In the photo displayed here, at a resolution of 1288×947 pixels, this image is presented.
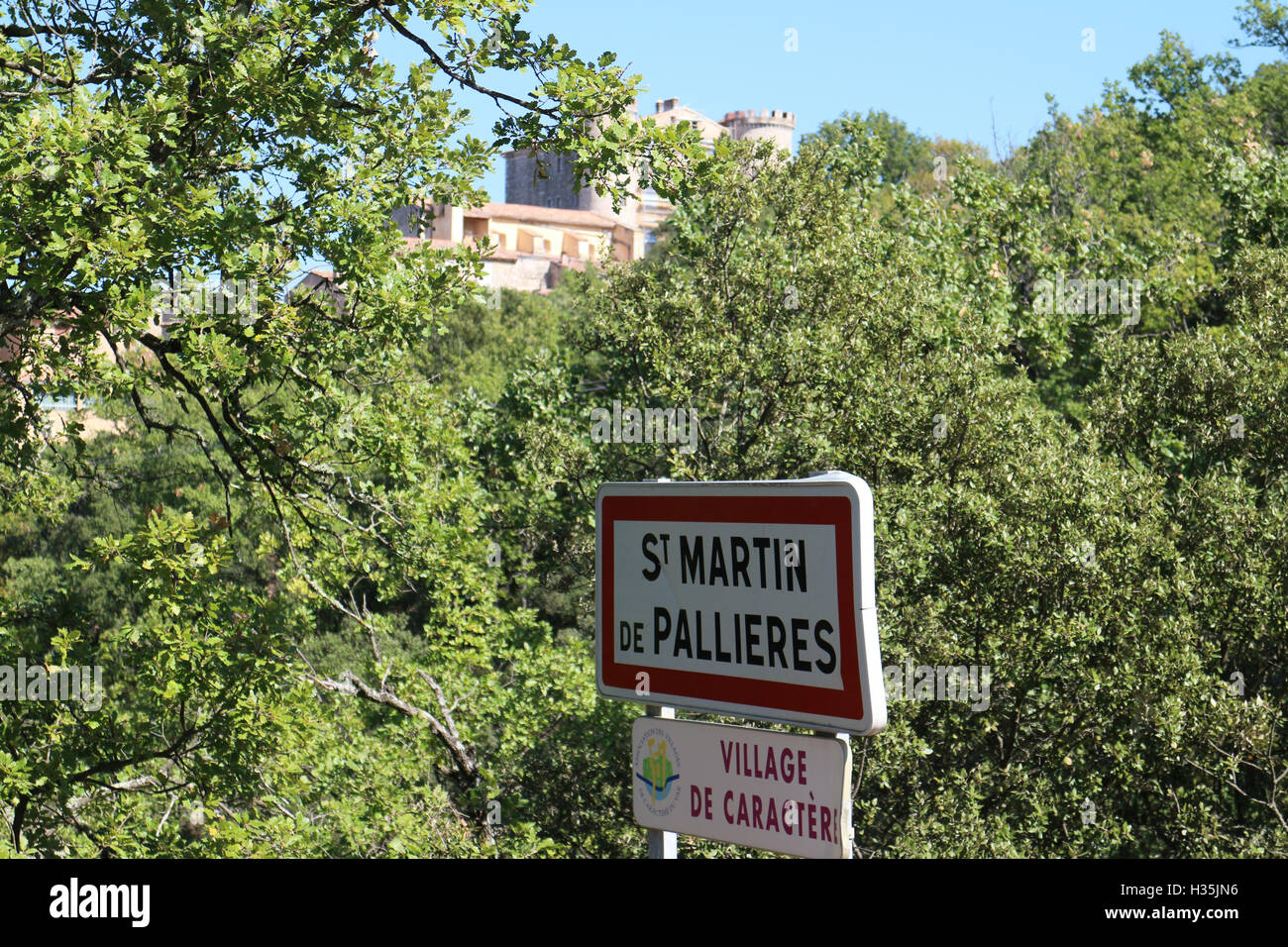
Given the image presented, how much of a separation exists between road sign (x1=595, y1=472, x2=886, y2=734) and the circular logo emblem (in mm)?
94

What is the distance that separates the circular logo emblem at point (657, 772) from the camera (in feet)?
8.99

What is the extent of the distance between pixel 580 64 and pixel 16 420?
3.84 meters

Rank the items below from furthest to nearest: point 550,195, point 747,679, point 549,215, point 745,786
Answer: point 550,195
point 549,215
point 747,679
point 745,786

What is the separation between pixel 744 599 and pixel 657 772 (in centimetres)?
45

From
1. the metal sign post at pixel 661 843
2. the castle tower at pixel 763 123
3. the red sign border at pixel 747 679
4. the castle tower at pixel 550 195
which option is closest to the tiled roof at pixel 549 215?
the castle tower at pixel 550 195

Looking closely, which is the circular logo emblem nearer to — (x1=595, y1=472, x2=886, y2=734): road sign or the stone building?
(x1=595, y1=472, x2=886, y2=734): road sign

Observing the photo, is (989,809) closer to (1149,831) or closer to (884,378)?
(1149,831)

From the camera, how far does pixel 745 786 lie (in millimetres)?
2578

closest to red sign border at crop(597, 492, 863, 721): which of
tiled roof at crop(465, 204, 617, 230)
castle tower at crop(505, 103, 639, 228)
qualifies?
tiled roof at crop(465, 204, 617, 230)

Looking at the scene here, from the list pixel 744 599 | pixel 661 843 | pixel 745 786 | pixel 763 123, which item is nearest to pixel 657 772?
pixel 661 843

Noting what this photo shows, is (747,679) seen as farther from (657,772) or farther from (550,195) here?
(550,195)

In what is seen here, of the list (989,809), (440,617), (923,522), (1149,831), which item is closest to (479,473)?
(440,617)

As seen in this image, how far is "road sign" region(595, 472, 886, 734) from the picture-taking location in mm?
2490

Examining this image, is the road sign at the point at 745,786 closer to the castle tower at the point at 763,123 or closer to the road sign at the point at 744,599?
the road sign at the point at 744,599
